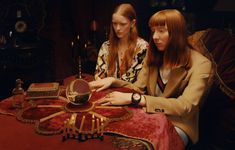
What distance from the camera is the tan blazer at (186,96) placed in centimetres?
215

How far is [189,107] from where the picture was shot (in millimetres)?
2213

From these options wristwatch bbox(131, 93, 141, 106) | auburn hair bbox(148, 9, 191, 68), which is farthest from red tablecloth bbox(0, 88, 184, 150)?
auburn hair bbox(148, 9, 191, 68)

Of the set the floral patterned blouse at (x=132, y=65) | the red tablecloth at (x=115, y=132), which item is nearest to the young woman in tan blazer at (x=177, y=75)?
the red tablecloth at (x=115, y=132)

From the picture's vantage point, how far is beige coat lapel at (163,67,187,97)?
7.86 ft

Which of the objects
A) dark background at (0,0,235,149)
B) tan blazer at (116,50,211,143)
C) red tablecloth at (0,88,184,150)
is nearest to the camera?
red tablecloth at (0,88,184,150)

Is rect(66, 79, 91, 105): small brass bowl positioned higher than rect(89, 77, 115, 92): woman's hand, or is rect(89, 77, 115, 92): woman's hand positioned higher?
rect(66, 79, 91, 105): small brass bowl

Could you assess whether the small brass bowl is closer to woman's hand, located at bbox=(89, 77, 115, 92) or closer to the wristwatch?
the wristwatch

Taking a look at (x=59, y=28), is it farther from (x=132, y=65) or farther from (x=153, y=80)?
(x=153, y=80)

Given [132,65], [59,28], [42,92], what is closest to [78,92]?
[42,92]

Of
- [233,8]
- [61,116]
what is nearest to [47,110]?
[61,116]

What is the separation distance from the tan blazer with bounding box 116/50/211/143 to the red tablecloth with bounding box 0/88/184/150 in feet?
0.65

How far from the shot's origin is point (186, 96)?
7.36 feet

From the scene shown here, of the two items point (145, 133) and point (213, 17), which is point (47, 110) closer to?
point (145, 133)

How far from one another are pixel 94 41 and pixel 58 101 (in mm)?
2897
